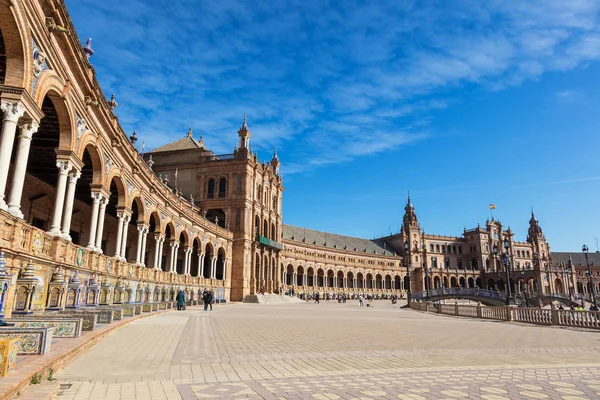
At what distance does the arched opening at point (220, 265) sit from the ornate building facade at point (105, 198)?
172 millimetres

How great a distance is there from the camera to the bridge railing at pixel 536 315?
1814 centimetres

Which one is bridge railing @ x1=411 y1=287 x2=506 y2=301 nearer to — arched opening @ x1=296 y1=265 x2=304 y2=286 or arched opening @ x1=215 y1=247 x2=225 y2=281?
arched opening @ x1=296 y1=265 x2=304 y2=286

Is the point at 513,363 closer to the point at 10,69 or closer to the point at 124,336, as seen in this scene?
the point at 124,336

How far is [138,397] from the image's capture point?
5.18 metres

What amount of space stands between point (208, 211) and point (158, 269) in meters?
24.6

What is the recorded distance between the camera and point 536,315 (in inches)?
819

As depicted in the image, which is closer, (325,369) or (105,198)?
(325,369)

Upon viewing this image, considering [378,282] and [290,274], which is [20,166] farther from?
[378,282]

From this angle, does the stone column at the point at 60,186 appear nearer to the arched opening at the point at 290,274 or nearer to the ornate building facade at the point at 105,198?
the ornate building facade at the point at 105,198

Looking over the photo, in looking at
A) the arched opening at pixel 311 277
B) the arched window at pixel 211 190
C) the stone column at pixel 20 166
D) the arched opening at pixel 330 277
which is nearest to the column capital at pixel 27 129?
the stone column at pixel 20 166

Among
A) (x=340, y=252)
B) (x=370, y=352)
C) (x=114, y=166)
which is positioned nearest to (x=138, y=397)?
(x=370, y=352)

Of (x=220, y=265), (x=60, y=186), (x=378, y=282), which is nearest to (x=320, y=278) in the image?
(x=378, y=282)

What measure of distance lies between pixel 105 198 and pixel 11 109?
8556mm

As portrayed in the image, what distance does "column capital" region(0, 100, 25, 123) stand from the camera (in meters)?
9.72
